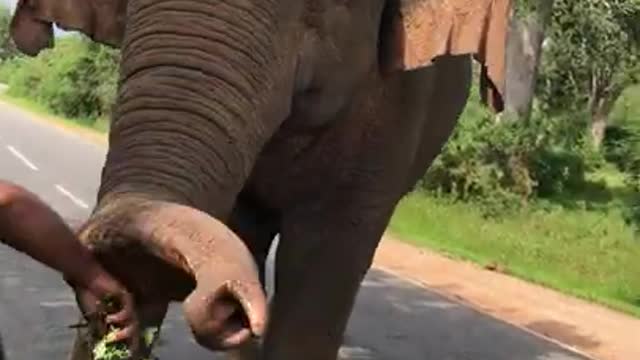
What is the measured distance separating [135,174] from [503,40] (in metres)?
1.94

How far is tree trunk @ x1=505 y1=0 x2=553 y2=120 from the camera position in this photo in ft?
78.6

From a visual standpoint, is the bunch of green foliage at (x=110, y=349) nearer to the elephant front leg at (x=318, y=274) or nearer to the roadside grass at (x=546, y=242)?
the elephant front leg at (x=318, y=274)

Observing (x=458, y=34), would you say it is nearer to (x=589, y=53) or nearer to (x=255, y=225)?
(x=255, y=225)

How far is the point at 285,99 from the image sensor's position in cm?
468

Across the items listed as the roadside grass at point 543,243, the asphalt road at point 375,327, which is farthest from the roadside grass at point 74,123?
the asphalt road at point 375,327

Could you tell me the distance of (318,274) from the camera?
597 cm

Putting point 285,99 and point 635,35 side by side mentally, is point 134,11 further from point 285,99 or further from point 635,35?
point 635,35

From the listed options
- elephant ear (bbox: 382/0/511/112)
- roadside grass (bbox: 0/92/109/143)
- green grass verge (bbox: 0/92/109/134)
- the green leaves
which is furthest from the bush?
elephant ear (bbox: 382/0/511/112)

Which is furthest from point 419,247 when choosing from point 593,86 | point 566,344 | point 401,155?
point 593,86

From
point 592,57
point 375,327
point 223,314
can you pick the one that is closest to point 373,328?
point 375,327

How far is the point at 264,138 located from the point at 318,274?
1583 millimetres

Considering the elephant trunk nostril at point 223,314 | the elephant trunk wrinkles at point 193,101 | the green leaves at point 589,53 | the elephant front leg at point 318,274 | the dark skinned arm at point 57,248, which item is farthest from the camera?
the green leaves at point 589,53

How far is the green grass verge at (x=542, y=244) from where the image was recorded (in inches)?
581

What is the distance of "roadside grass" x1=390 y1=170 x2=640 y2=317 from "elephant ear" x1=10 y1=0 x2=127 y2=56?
28.8ft
